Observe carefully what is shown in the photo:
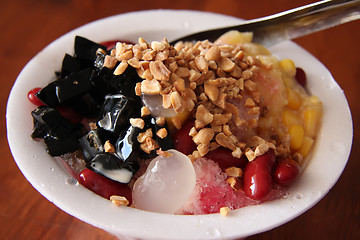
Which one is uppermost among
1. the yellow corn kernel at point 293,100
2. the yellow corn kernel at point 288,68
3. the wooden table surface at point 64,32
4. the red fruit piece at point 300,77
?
the yellow corn kernel at point 288,68

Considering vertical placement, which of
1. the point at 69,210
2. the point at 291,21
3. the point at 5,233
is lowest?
the point at 5,233

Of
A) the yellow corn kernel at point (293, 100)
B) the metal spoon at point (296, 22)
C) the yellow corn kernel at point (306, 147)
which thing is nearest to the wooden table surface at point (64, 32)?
the yellow corn kernel at point (306, 147)

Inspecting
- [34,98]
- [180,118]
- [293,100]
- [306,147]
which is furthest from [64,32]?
[306,147]

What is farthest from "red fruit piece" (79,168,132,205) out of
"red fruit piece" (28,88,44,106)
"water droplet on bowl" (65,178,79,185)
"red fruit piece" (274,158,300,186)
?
"red fruit piece" (274,158,300,186)

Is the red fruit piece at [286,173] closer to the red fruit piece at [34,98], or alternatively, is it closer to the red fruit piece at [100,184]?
the red fruit piece at [100,184]

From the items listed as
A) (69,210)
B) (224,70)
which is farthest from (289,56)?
(69,210)

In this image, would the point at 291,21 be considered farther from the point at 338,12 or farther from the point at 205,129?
the point at 205,129
